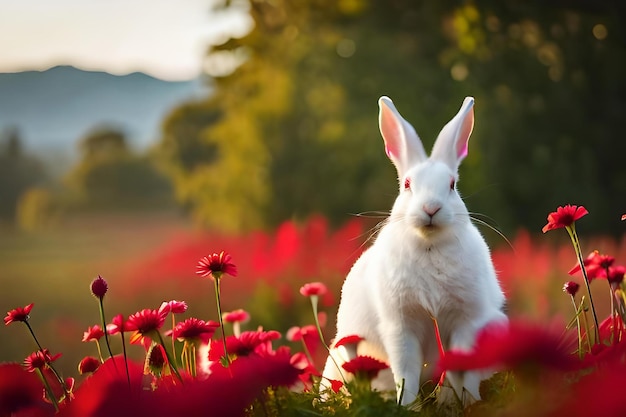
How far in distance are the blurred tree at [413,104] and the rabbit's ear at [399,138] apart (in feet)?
11.8

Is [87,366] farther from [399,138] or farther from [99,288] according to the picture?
[399,138]

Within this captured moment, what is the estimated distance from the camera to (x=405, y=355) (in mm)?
1448

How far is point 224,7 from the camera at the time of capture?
19.2 feet

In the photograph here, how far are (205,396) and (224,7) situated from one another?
17.5ft

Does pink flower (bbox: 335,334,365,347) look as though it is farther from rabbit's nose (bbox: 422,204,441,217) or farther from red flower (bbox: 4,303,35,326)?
red flower (bbox: 4,303,35,326)

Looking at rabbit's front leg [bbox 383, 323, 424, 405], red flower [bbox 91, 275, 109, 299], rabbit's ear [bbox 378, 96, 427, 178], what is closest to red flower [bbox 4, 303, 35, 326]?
red flower [bbox 91, 275, 109, 299]

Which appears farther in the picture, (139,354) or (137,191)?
(137,191)

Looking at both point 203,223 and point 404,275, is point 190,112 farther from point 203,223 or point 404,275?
point 404,275

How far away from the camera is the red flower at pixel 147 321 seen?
3.90 feet

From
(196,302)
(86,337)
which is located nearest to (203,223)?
(196,302)

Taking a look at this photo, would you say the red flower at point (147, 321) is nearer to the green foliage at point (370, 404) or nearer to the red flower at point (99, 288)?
the red flower at point (99, 288)

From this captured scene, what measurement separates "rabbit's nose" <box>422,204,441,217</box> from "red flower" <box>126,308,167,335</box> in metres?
0.53

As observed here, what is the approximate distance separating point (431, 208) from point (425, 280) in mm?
139

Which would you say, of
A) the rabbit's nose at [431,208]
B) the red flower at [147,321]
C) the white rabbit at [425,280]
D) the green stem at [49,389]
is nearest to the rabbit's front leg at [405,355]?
the white rabbit at [425,280]
